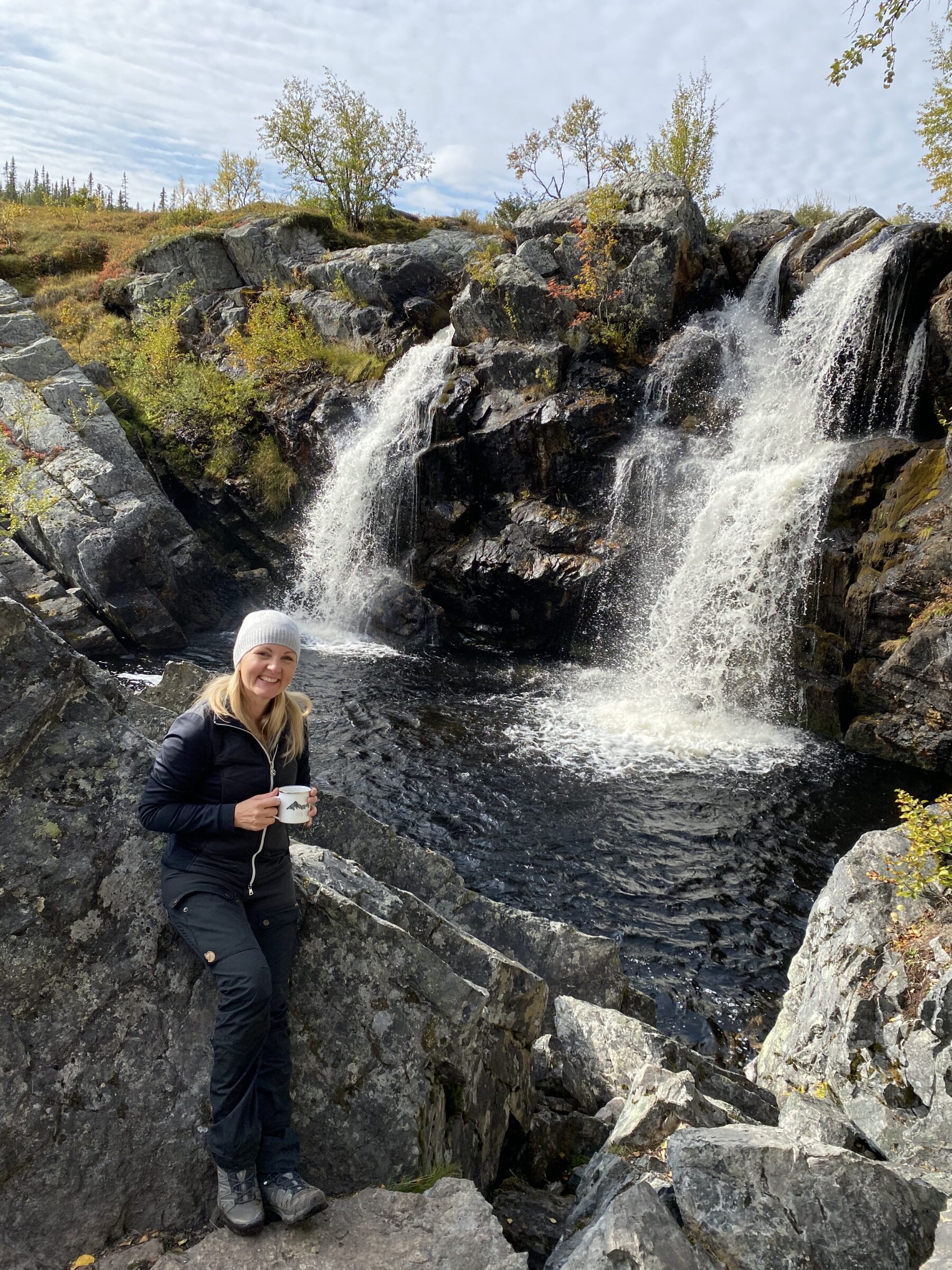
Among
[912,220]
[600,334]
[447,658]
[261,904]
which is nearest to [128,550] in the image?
[447,658]

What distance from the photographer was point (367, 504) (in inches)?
922

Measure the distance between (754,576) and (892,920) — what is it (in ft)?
38.0

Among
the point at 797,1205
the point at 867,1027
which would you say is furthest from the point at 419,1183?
the point at 867,1027

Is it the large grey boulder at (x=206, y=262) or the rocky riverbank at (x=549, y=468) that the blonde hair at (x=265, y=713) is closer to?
the rocky riverbank at (x=549, y=468)

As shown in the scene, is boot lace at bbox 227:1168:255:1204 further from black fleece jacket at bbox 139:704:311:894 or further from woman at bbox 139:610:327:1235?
black fleece jacket at bbox 139:704:311:894

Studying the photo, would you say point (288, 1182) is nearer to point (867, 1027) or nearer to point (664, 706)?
point (867, 1027)

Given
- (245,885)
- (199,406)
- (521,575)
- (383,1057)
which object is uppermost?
(199,406)

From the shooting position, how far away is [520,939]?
7.14 meters

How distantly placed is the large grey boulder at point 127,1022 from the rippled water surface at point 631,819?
509 cm

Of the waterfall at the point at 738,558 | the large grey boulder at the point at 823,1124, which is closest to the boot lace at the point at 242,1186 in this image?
the large grey boulder at the point at 823,1124

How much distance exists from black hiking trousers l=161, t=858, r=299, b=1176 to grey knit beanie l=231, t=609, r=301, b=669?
122 cm

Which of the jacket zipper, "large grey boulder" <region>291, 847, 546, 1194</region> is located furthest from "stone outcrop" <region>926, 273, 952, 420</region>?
the jacket zipper

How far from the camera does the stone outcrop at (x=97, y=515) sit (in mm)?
20234

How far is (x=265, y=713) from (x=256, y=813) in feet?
2.14
